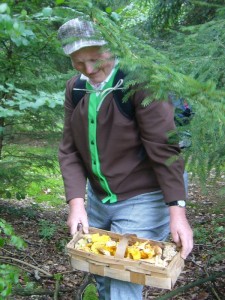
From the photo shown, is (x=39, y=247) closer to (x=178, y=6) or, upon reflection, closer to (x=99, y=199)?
(x=99, y=199)

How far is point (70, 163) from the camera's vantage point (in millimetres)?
2752

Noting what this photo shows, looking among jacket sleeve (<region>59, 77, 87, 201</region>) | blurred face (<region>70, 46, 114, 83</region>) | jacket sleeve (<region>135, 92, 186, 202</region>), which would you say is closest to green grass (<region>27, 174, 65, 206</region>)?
jacket sleeve (<region>59, 77, 87, 201</region>)

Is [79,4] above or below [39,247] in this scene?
above

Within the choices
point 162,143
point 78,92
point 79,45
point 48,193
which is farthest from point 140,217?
point 48,193

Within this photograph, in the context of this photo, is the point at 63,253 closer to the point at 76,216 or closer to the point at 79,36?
the point at 76,216

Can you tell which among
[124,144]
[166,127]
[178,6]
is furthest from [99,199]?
[178,6]

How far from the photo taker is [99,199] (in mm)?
2637

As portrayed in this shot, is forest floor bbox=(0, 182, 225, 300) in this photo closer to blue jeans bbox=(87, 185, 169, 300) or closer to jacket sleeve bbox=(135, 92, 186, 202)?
→ blue jeans bbox=(87, 185, 169, 300)

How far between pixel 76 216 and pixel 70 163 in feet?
1.17

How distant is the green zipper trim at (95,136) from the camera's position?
7.97 ft

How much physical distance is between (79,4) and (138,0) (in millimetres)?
4340

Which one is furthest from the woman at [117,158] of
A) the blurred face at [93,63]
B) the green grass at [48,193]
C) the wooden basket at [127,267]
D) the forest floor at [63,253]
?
the green grass at [48,193]

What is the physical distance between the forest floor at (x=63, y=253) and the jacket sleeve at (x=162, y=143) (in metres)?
1.18

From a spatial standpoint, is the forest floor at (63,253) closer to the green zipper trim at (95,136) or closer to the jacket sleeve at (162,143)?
the green zipper trim at (95,136)
